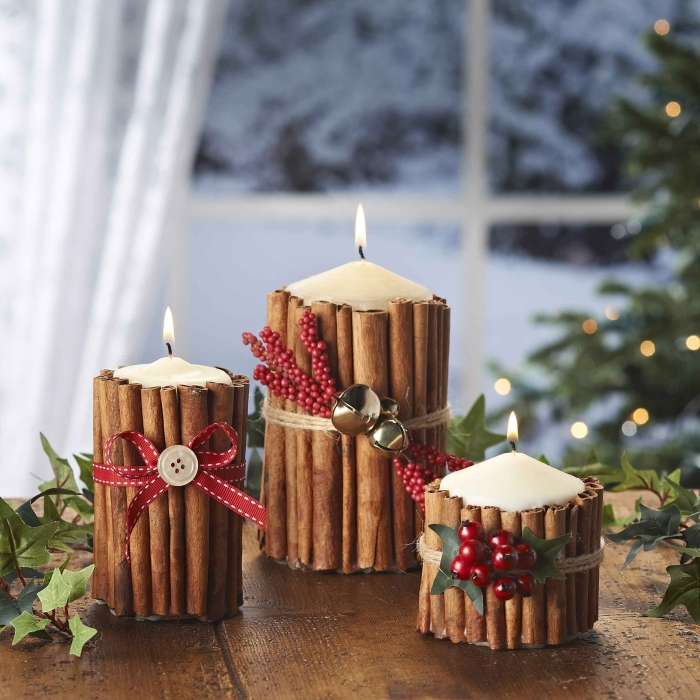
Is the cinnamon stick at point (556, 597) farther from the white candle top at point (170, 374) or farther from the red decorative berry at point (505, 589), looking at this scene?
the white candle top at point (170, 374)

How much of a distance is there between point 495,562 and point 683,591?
223 mm

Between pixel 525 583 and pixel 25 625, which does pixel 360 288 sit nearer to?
pixel 525 583

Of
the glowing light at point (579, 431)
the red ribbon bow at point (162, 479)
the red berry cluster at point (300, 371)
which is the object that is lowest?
the glowing light at point (579, 431)

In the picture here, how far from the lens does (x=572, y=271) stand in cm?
341

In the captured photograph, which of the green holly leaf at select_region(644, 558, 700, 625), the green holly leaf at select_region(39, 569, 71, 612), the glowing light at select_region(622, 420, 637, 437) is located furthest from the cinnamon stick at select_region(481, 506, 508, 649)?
the glowing light at select_region(622, 420, 637, 437)

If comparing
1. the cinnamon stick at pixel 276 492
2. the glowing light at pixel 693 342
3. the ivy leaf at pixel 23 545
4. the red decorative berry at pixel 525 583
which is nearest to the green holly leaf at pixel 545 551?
the red decorative berry at pixel 525 583

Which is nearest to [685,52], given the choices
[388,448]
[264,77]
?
[264,77]

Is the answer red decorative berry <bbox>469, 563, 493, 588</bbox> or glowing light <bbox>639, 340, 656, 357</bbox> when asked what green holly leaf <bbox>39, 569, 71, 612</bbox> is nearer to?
red decorative berry <bbox>469, 563, 493, 588</bbox>

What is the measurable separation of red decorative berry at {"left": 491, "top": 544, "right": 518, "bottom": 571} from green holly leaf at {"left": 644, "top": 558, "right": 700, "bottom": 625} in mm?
190

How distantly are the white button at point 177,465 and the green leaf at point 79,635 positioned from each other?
150 mm

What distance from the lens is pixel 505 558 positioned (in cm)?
82

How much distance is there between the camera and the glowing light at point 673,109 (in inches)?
97.5

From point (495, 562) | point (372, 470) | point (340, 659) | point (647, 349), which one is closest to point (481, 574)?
point (495, 562)

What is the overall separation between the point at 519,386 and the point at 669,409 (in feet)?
1.58
